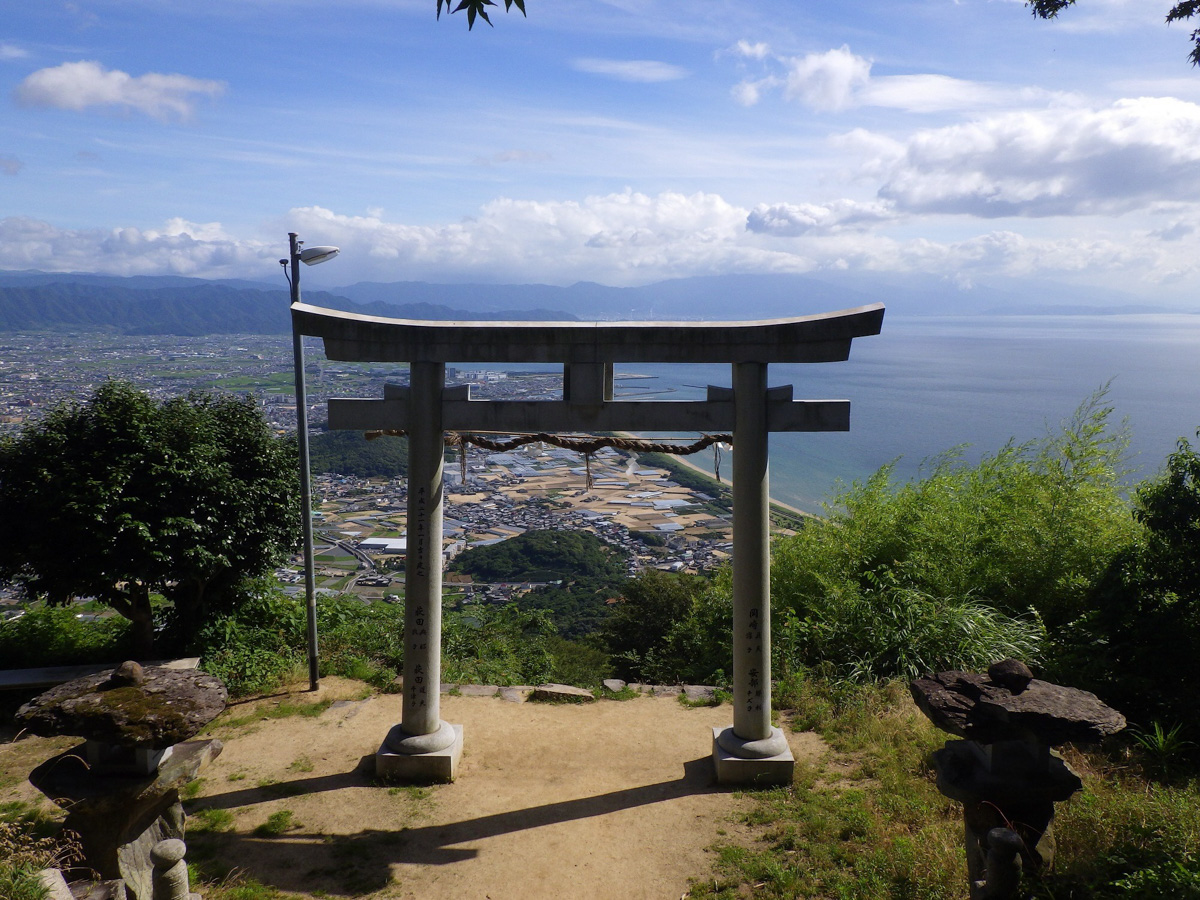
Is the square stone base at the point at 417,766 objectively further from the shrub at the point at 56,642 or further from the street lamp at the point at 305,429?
the shrub at the point at 56,642

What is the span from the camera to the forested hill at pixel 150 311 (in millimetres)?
77062

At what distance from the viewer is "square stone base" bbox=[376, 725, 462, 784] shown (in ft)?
21.3

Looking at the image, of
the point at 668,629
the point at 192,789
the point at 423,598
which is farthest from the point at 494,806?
the point at 668,629

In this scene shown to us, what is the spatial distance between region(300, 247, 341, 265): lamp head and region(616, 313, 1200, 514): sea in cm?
330

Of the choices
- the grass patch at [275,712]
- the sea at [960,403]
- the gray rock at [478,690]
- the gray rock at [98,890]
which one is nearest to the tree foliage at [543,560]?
the sea at [960,403]

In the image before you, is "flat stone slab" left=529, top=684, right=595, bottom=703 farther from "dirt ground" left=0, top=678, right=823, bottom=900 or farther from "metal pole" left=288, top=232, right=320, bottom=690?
"metal pole" left=288, top=232, right=320, bottom=690

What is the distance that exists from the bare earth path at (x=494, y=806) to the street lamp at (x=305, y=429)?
840 millimetres

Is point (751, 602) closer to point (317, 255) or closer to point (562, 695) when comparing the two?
point (562, 695)

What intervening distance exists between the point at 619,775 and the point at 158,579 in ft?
16.9

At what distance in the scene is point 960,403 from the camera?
45688mm

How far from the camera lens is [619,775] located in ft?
21.9

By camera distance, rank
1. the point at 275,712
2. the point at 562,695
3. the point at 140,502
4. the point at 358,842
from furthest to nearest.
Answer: the point at 562,695
the point at 275,712
the point at 140,502
the point at 358,842

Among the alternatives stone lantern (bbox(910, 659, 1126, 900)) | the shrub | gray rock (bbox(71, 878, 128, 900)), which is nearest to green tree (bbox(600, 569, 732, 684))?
stone lantern (bbox(910, 659, 1126, 900))

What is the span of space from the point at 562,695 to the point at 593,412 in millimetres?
3716
